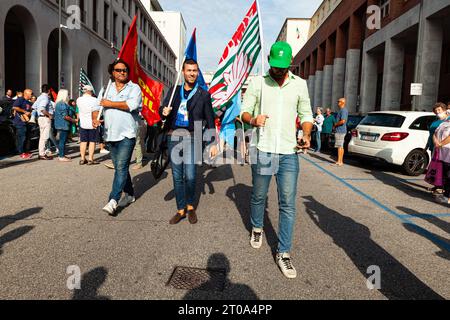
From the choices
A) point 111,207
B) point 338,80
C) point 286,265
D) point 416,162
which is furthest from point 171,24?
point 286,265

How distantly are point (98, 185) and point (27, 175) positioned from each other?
6.15 ft

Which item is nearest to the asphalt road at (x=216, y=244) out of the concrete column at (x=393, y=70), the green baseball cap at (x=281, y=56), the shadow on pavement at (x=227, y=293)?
the shadow on pavement at (x=227, y=293)

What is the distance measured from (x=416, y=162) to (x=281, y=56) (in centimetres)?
729

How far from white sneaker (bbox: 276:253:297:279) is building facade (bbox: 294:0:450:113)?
15.1 meters

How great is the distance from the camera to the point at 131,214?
4.89 metres

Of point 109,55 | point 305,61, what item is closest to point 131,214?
point 109,55

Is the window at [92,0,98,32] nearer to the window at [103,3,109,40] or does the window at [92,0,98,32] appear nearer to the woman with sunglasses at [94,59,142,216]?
the window at [103,3,109,40]

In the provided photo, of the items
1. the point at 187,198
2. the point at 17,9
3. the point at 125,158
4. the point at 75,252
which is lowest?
the point at 75,252

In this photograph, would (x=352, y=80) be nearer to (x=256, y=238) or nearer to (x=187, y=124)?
(x=187, y=124)

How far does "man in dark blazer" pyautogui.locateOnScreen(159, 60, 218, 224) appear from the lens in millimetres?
4367

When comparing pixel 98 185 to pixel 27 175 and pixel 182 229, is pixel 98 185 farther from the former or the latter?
pixel 182 229

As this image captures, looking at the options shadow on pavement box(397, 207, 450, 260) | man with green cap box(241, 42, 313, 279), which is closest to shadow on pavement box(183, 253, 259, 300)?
man with green cap box(241, 42, 313, 279)

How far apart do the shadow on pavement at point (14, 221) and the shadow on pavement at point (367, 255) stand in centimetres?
339

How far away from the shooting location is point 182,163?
448 centimetres
